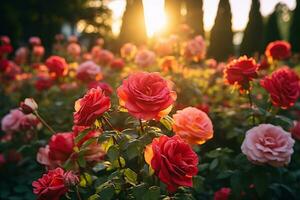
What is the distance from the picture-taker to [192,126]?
193cm

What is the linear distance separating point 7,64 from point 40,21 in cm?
1701

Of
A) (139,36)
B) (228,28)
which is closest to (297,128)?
(139,36)

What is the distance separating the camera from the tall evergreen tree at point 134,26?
8.48 m

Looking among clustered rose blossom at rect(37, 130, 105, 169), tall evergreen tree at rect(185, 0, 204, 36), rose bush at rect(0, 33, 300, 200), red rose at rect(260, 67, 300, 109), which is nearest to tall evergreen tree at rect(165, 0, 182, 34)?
tall evergreen tree at rect(185, 0, 204, 36)

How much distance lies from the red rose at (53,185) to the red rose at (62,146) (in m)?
0.43

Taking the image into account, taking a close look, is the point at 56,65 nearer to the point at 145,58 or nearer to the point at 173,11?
→ the point at 145,58

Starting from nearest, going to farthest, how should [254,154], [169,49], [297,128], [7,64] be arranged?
[254,154] < [297,128] < [169,49] < [7,64]

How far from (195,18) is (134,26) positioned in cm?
127

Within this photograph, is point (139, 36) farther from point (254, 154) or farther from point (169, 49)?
point (254, 154)

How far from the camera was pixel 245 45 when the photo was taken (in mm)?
11773

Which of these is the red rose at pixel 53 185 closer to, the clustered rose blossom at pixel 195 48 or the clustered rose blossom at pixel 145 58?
the clustered rose blossom at pixel 195 48

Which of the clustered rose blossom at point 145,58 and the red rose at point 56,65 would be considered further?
the clustered rose blossom at point 145,58

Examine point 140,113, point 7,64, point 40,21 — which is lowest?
point 40,21

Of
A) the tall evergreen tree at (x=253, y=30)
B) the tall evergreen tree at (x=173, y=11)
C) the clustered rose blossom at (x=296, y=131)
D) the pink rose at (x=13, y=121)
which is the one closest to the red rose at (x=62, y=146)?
the pink rose at (x=13, y=121)
